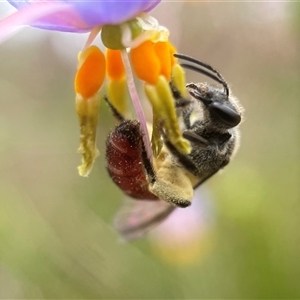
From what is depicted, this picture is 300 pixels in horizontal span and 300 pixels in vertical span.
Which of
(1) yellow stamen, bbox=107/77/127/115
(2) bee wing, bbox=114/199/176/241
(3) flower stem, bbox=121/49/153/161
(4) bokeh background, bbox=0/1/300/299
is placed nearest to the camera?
(3) flower stem, bbox=121/49/153/161

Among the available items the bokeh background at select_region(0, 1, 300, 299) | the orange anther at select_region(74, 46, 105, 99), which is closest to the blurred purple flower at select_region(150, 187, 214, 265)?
the bokeh background at select_region(0, 1, 300, 299)

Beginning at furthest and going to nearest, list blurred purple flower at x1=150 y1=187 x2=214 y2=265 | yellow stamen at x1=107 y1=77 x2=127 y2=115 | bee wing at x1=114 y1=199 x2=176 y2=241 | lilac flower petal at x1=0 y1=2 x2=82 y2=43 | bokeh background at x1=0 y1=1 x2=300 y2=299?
blurred purple flower at x1=150 y1=187 x2=214 y2=265 < bokeh background at x1=0 y1=1 x2=300 y2=299 < bee wing at x1=114 y1=199 x2=176 y2=241 < yellow stamen at x1=107 y1=77 x2=127 y2=115 < lilac flower petal at x1=0 y1=2 x2=82 y2=43

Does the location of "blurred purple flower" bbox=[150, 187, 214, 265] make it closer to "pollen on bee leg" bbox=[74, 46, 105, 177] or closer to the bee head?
the bee head

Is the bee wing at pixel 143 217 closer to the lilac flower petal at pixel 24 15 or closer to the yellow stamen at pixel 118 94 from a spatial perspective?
the yellow stamen at pixel 118 94

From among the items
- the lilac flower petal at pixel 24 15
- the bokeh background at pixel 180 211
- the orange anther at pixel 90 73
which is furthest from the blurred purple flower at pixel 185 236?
the lilac flower petal at pixel 24 15

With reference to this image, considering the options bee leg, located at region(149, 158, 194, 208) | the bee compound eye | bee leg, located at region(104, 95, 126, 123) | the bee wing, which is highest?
bee leg, located at region(104, 95, 126, 123)

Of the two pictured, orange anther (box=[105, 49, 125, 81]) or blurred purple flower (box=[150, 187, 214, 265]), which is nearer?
orange anther (box=[105, 49, 125, 81])
